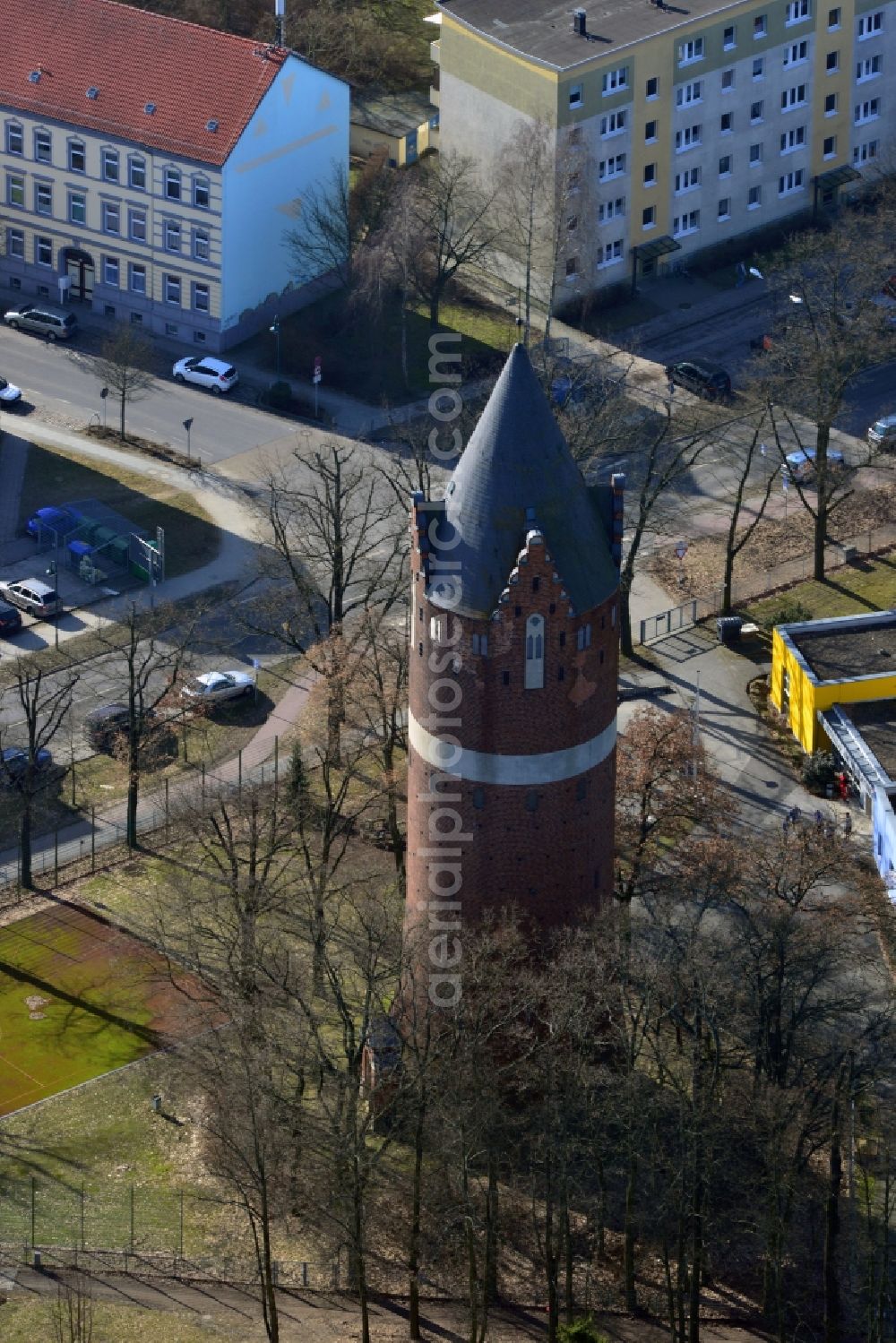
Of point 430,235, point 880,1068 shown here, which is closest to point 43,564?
point 430,235

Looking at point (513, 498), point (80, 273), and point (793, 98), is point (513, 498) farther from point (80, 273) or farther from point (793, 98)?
point (793, 98)

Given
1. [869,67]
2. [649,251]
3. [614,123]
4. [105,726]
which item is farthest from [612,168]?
[105,726]

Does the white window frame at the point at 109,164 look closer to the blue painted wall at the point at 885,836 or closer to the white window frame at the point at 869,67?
the white window frame at the point at 869,67

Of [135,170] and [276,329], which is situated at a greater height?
[135,170]

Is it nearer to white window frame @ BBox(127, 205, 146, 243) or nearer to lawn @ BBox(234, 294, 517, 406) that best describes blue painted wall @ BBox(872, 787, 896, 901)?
lawn @ BBox(234, 294, 517, 406)

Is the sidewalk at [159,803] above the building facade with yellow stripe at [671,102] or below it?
below

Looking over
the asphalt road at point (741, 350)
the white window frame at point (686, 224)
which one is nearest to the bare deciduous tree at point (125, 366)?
the asphalt road at point (741, 350)
